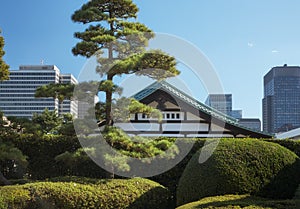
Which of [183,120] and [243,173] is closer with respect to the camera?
[243,173]

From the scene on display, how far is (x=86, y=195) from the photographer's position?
22.9ft

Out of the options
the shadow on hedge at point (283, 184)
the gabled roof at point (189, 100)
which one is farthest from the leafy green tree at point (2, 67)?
the gabled roof at point (189, 100)

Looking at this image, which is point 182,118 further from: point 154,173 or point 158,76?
point 158,76

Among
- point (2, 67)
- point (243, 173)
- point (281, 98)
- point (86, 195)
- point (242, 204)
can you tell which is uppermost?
point (281, 98)

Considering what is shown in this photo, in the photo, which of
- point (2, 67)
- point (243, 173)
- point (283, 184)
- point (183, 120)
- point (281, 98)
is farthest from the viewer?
point (281, 98)

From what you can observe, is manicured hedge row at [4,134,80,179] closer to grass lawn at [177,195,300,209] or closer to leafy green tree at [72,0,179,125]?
leafy green tree at [72,0,179,125]

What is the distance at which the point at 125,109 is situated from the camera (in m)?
7.68

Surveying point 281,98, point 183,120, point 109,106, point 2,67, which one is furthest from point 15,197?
point 281,98

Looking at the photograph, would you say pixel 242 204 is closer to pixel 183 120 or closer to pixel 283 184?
pixel 283 184

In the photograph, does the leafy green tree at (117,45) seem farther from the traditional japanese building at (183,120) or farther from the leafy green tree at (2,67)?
the traditional japanese building at (183,120)

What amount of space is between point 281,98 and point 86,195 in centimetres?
5015

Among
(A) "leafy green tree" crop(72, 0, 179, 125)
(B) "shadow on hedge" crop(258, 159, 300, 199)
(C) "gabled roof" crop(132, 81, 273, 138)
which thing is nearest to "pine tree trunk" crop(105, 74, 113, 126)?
(A) "leafy green tree" crop(72, 0, 179, 125)

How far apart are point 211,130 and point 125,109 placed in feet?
25.3

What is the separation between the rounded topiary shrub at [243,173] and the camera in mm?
6379
